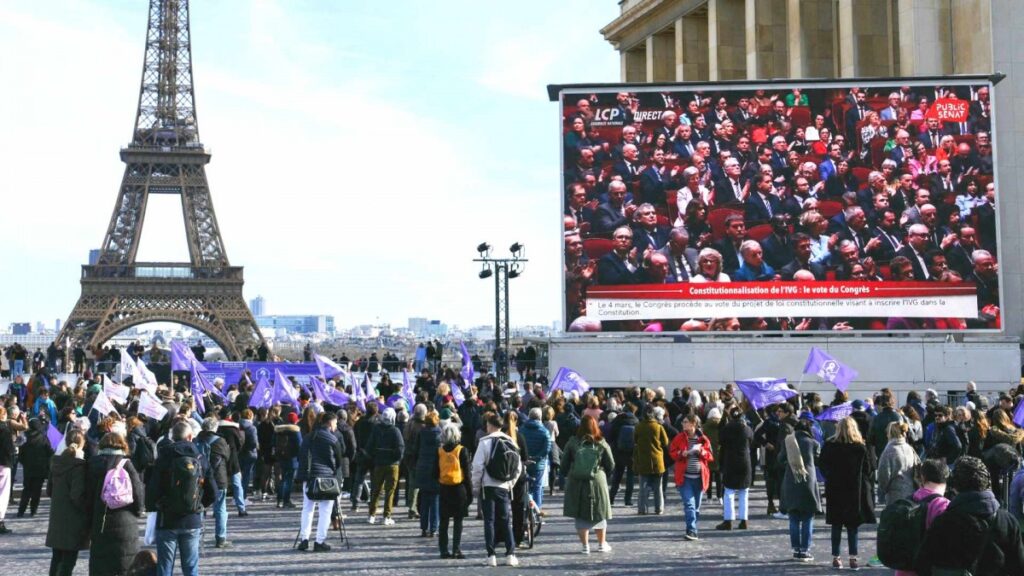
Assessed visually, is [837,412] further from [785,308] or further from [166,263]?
[166,263]

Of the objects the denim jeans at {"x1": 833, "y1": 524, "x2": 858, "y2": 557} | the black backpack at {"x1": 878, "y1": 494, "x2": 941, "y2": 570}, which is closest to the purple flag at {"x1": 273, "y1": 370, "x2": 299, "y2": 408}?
the denim jeans at {"x1": 833, "y1": 524, "x2": 858, "y2": 557}

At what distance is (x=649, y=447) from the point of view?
14.8 meters

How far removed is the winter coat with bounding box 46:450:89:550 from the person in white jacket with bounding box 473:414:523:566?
352 cm

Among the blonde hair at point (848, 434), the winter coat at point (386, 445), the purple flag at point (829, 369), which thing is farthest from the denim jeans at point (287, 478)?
the purple flag at point (829, 369)

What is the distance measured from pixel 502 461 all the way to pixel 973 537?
5717mm

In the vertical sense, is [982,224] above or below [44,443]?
above

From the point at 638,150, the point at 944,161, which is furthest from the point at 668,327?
the point at 944,161

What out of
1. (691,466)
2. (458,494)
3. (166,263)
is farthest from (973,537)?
(166,263)

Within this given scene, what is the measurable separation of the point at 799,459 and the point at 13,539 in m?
8.59

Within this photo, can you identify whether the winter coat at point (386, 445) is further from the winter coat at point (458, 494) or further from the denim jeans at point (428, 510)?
the winter coat at point (458, 494)

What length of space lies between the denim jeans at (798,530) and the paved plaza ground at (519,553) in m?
0.16

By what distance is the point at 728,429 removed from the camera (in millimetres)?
13992

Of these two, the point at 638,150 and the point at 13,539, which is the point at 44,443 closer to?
the point at 13,539

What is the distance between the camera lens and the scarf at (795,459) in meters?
11.8
